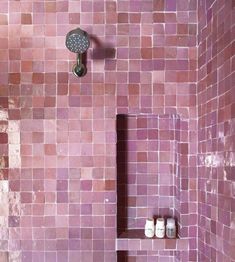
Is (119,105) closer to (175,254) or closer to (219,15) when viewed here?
(219,15)

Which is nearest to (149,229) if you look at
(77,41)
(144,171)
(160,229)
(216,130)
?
(160,229)

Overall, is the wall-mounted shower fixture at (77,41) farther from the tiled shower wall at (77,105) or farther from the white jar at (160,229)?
the white jar at (160,229)

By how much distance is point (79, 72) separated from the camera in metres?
1.88

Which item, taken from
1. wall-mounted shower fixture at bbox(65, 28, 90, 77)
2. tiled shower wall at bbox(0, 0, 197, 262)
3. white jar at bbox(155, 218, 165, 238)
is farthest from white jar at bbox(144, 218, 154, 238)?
wall-mounted shower fixture at bbox(65, 28, 90, 77)

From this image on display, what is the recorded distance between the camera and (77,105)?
1921mm

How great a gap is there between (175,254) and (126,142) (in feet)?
1.94

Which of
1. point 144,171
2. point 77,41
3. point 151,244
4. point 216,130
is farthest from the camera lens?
point 144,171

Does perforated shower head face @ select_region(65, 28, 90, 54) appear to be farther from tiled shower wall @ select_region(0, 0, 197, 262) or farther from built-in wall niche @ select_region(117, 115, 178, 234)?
built-in wall niche @ select_region(117, 115, 178, 234)

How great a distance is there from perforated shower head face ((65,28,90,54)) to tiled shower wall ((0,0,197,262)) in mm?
147

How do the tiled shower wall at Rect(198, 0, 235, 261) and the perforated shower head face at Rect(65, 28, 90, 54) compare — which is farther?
the perforated shower head face at Rect(65, 28, 90, 54)

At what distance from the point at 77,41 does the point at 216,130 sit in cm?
69

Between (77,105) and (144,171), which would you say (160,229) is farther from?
(77,105)

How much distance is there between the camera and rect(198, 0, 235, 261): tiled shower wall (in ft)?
4.88

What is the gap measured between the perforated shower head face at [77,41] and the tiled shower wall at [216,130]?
1.71 ft
